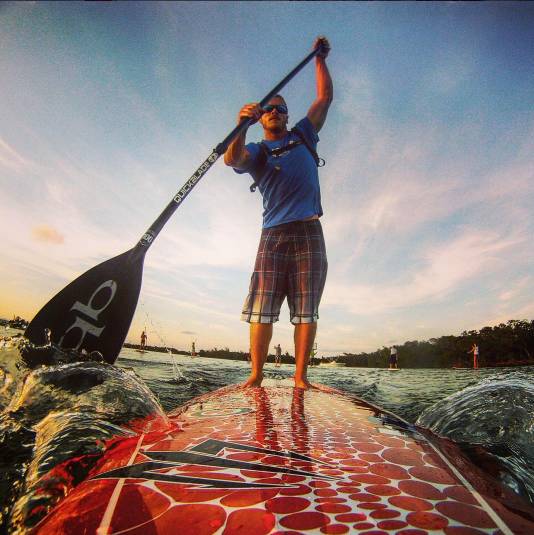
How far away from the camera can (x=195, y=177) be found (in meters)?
4.11

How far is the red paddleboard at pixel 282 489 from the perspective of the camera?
72 centimetres

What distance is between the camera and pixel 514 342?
124 ft

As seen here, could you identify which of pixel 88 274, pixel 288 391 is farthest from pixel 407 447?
pixel 88 274

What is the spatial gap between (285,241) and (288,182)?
22.8 inches

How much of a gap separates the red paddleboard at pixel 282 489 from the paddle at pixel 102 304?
2173mm

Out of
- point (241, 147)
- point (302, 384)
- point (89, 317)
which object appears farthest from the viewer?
point (241, 147)

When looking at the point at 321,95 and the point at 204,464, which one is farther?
the point at 321,95

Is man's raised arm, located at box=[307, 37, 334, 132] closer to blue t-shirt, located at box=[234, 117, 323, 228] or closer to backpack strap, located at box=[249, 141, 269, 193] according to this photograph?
blue t-shirt, located at box=[234, 117, 323, 228]

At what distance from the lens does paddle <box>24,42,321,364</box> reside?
10.6 ft

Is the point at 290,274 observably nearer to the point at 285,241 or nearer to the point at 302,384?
the point at 285,241

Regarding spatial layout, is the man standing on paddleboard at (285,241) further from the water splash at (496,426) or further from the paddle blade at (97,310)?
the water splash at (496,426)

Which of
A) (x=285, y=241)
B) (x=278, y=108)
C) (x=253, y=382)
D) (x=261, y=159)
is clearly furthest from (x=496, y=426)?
(x=278, y=108)

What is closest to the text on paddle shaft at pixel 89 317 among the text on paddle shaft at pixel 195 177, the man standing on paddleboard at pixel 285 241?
the text on paddle shaft at pixel 195 177

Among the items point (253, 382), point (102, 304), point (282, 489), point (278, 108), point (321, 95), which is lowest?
point (282, 489)
